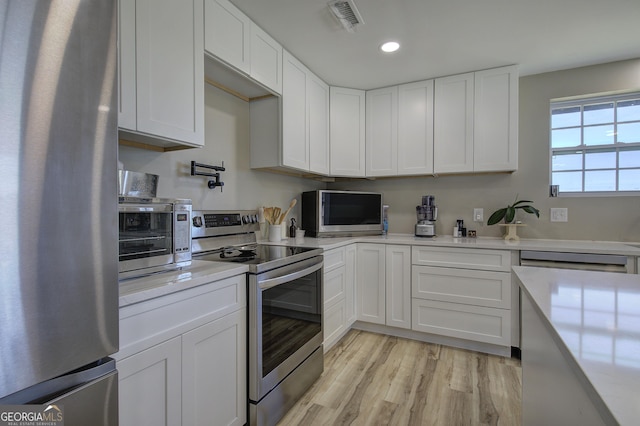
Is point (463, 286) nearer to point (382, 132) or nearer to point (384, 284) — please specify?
point (384, 284)

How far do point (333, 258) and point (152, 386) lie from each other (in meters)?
1.54

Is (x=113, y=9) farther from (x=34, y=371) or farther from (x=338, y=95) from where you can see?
(x=338, y=95)

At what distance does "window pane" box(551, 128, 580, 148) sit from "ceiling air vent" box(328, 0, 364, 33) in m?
2.10

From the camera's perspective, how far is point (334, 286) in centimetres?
244

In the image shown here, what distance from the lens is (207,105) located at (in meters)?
2.04

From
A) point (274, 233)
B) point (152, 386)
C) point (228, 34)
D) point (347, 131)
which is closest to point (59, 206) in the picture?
point (152, 386)

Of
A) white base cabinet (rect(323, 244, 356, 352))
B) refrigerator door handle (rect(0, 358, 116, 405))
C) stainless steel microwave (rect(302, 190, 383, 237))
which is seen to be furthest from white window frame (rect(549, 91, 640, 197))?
refrigerator door handle (rect(0, 358, 116, 405))

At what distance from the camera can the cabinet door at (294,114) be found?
7.66ft

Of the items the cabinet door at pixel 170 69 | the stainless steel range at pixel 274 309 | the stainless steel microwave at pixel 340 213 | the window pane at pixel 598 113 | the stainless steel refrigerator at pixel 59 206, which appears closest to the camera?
the stainless steel refrigerator at pixel 59 206

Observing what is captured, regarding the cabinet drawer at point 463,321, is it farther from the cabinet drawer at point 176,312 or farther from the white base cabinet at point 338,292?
the cabinet drawer at point 176,312

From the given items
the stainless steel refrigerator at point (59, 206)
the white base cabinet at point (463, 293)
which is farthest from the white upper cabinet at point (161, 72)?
the white base cabinet at point (463, 293)

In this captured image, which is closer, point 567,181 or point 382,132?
point 567,181

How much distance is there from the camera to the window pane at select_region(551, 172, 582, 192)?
2.67 metres

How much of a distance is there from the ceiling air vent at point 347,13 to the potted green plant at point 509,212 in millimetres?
1929
